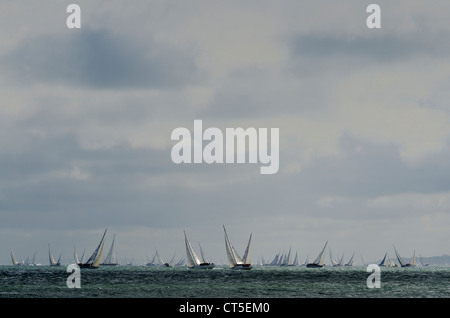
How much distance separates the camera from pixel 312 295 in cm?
9338
